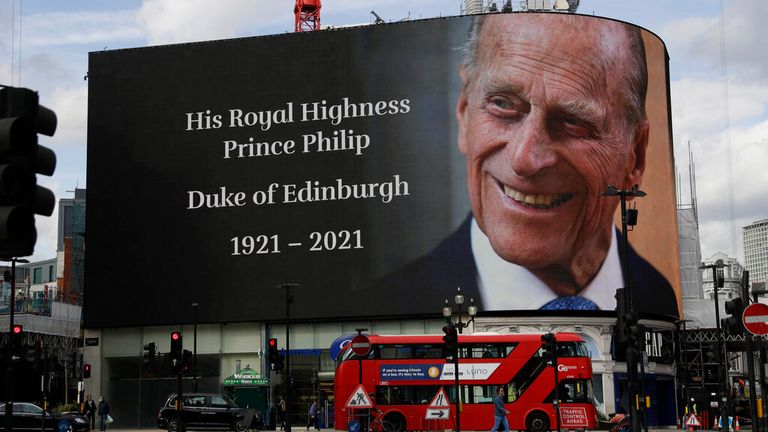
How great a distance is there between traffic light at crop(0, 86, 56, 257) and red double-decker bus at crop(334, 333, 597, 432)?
39587mm

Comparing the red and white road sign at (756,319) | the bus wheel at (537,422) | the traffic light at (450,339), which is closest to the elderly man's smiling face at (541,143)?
the bus wheel at (537,422)

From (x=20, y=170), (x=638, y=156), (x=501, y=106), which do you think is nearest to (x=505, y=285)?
(x=501, y=106)

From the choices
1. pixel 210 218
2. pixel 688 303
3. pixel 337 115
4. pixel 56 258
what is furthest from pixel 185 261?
pixel 56 258

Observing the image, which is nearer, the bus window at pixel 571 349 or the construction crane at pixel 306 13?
A: the bus window at pixel 571 349

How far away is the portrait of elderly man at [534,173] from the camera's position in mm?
65875

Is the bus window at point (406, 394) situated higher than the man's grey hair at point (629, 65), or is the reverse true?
the man's grey hair at point (629, 65)

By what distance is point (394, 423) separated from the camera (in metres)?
47.2

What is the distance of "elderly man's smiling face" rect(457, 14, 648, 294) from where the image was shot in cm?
6581

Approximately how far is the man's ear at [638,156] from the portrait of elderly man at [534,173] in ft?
4.78

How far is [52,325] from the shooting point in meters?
79.7

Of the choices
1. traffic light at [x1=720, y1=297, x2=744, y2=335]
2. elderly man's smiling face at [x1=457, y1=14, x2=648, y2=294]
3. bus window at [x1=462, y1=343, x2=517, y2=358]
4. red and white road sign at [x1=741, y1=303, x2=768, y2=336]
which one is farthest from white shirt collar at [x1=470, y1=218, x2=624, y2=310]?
red and white road sign at [x1=741, y1=303, x2=768, y2=336]

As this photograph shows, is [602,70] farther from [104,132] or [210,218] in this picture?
[104,132]

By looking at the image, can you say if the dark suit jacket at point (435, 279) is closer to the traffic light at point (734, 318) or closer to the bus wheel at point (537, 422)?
the bus wheel at point (537, 422)

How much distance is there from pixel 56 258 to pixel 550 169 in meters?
80.2
